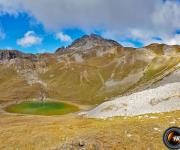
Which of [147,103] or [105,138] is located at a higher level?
[147,103]

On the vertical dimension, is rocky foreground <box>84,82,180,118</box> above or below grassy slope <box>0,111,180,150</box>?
above

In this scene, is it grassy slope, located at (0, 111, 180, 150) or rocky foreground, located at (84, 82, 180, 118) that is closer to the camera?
grassy slope, located at (0, 111, 180, 150)

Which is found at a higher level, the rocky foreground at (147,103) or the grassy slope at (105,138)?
the rocky foreground at (147,103)

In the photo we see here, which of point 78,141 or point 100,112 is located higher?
point 100,112

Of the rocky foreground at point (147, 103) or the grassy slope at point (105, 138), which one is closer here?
the grassy slope at point (105, 138)

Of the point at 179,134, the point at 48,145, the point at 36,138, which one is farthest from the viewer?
the point at 36,138

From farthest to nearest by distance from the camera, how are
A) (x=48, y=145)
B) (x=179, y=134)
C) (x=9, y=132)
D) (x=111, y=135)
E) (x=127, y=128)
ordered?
(x=9, y=132), (x=48, y=145), (x=127, y=128), (x=111, y=135), (x=179, y=134)

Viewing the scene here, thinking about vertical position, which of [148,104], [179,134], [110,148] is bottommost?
[110,148]

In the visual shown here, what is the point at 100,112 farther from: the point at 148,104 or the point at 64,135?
the point at 64,135

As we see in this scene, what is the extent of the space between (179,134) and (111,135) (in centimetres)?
2229

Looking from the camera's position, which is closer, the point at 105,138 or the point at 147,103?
the point at 105,138

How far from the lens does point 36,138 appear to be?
129 feet

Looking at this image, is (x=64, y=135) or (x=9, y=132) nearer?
(x=64, y=135)

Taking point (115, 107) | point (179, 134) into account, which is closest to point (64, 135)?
point (179, 134)
